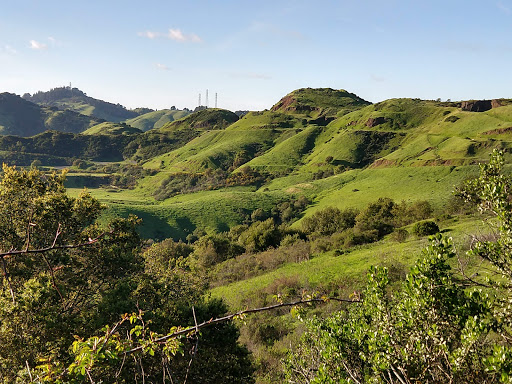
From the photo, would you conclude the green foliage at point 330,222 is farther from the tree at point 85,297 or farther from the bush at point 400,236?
the tree at point 85,297

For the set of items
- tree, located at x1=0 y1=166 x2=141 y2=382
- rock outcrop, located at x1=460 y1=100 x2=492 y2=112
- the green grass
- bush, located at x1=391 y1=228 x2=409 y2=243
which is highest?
rock outcrop, located at x1=460 y1=100 x2=492 y2=112

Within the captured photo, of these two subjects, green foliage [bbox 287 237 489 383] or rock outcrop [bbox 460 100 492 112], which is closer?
green foliage [bbox 287 237 489 383]

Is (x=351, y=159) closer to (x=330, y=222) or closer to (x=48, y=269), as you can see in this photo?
(x=330, y=222)

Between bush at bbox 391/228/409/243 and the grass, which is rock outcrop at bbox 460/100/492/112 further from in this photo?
bush at bbox 391/228/409/243

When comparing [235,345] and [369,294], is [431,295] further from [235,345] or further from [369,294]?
[235,345]

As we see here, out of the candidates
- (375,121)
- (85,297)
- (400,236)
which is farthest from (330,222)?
(375,121)

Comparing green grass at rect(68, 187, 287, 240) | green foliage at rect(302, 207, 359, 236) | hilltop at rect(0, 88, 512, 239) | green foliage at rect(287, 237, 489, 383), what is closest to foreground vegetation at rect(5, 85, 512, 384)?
green foliage at rect(287, 237, 489, 383)

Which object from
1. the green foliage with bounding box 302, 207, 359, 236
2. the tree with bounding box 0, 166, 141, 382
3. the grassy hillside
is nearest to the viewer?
the tree with bounding box 0, 166, 141, 382

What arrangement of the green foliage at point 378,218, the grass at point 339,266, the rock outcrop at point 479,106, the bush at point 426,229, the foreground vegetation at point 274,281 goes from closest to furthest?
the foreground vegetation at point 274,281
the grass at point 339,266
the bush at point 426,229
the green foliage at point 378,218
the rock outcrop at point 479,106

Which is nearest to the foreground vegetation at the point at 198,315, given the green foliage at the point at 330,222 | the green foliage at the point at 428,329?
the green foliage at the point at 428,329

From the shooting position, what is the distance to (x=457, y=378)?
19.1 feet

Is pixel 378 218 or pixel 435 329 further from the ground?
pixel 435 329

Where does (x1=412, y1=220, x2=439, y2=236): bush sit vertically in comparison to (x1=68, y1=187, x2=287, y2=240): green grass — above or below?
above

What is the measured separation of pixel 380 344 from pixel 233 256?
153ft
